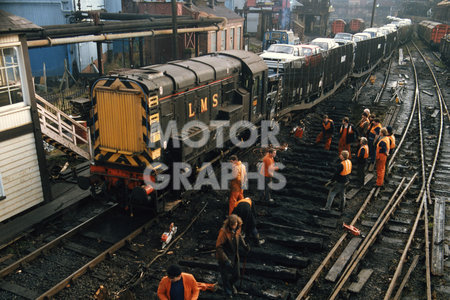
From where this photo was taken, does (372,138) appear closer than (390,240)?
No

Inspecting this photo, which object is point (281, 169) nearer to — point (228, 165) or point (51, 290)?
point (228, 165)

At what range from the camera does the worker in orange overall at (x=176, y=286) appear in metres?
5.23

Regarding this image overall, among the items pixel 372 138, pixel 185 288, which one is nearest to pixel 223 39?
pixel 372 138

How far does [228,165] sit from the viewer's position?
40.7ft

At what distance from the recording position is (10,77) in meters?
9.80

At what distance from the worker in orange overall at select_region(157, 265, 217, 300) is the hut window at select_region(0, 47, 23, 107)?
6858 mm

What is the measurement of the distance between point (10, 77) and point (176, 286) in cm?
745

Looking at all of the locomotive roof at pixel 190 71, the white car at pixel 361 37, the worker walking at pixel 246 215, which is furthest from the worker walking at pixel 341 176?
the white car at pixel 361 37

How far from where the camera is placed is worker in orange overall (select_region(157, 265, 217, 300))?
5.23 meters

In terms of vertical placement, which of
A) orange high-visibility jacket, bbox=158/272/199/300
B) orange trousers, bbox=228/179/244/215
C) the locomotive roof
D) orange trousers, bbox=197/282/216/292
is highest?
the locomotive roof

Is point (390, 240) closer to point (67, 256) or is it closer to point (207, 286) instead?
point (207, 286)

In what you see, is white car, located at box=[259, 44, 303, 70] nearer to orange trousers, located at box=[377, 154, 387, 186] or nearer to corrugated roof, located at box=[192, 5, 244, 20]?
orange trousers, located at box=[377, 154, 387, 186]

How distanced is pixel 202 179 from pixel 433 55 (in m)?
42.4

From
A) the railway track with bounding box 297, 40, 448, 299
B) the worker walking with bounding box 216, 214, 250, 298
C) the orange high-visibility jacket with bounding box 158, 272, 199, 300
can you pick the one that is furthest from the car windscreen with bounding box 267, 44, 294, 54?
the orange high-visibility jacket with bounding box 158, 272, 199, 300
